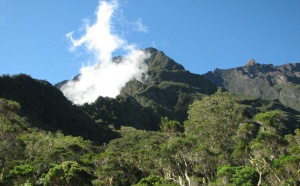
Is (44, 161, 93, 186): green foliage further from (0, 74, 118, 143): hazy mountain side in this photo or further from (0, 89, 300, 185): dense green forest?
(0, 74, 118, 143): hazy mountain side

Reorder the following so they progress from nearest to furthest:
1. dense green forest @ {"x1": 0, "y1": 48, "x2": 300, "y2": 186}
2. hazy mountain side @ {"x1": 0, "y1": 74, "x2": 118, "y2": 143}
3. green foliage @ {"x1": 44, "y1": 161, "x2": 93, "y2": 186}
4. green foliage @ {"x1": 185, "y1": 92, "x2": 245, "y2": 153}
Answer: green foliage @ {"x1": 44, "y1": 161, "x2": 93, "y2": 186} → dense green forest @ {"x1": 0, "y1": 48, "x2": 300, "y2": 186} → green foliage @ {"x1": 185, "y1": 92, "x2": 245, "y2": 153} → hazy mountain side @ {"x1": 0, "y1": 74, "x2": 118, "y2": 143}

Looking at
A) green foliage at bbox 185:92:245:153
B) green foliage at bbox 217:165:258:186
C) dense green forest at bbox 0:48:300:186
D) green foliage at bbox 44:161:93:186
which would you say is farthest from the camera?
green foliage at bbox 185:92:245:153

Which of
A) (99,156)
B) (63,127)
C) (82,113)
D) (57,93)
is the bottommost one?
(99,156)

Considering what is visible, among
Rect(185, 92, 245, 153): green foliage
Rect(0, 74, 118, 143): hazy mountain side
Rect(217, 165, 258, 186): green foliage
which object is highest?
Rect(0, 74, 118, 143): hazy mountain side

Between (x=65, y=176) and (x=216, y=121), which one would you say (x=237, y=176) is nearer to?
(x=65, y=176)

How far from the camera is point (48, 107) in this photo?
152500mm

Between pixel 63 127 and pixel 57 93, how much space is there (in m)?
26.1

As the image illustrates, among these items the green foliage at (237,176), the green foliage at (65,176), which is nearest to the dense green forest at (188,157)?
the green foliage at (65,176)

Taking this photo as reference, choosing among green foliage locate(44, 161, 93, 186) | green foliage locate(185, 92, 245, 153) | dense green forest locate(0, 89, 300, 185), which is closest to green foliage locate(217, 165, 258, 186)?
dense green forest locate(0, 89, 300, 185)

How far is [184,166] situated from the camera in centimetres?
5769

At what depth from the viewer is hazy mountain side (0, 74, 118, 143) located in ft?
468

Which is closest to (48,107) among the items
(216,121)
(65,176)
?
(216,121)

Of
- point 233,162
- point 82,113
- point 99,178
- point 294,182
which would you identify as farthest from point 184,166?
point 82,113

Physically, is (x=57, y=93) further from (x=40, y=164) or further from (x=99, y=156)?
(x=40, y=164)
